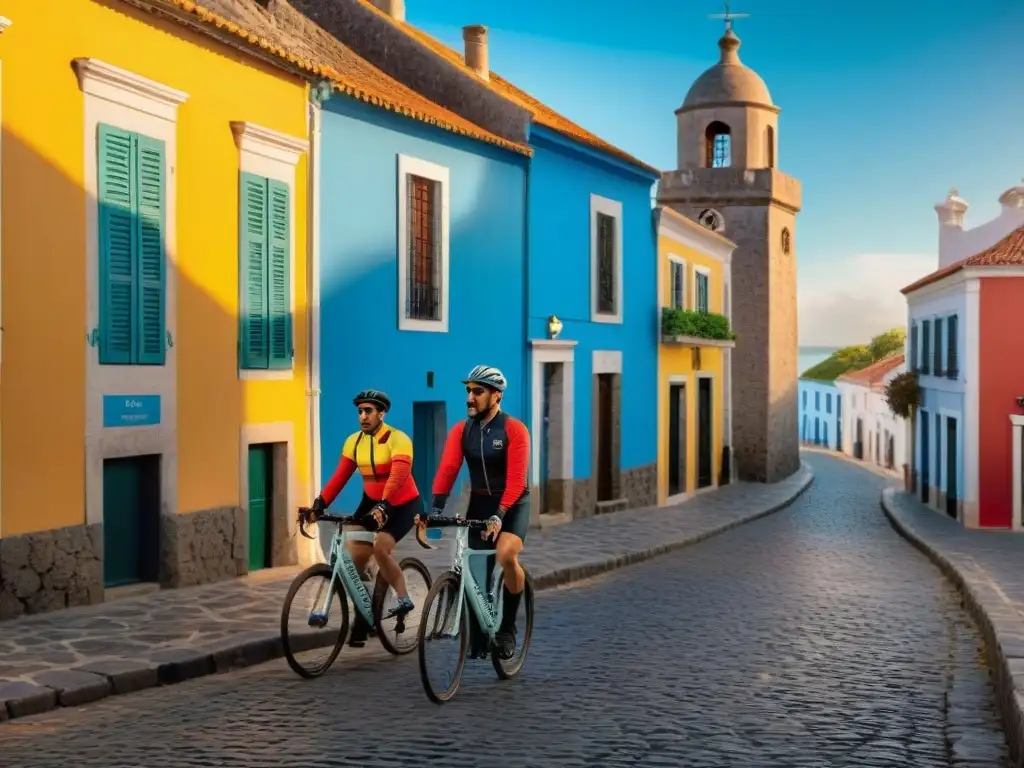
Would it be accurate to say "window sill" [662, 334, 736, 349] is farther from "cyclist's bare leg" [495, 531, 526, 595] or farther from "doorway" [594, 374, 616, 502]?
"cyclist's bare leg" [495, 531, 526, 595]

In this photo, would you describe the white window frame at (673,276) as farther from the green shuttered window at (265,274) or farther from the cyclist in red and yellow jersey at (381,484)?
the cyclist in red and yellow jersey at (381,484)

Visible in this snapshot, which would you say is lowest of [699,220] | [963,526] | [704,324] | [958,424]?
[963,526]

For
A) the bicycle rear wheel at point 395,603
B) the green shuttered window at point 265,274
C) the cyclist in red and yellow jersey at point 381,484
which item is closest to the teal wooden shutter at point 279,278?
the green shuttered window at point 265,274

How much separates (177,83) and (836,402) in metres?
77.0

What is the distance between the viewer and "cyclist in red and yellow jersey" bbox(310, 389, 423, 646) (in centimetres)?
917

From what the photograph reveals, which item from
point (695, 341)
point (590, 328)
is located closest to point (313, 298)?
point (590, 328)

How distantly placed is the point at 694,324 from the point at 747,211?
11.2m

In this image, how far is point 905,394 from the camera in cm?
3509

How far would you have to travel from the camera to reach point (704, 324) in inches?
1206

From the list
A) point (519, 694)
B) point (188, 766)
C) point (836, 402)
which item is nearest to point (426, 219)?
point (519, 694)

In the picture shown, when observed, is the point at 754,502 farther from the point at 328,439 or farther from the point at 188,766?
the point at 188,766

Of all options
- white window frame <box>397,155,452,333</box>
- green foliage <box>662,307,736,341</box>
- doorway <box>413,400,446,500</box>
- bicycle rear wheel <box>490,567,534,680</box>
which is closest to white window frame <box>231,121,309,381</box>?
white window frame <box>397,155,452,333</box>

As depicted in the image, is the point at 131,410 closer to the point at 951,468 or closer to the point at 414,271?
the point at 414,271

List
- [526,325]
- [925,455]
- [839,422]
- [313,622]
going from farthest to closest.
Result: [839,422] → [925,455] → [526,325] → [313,622]
